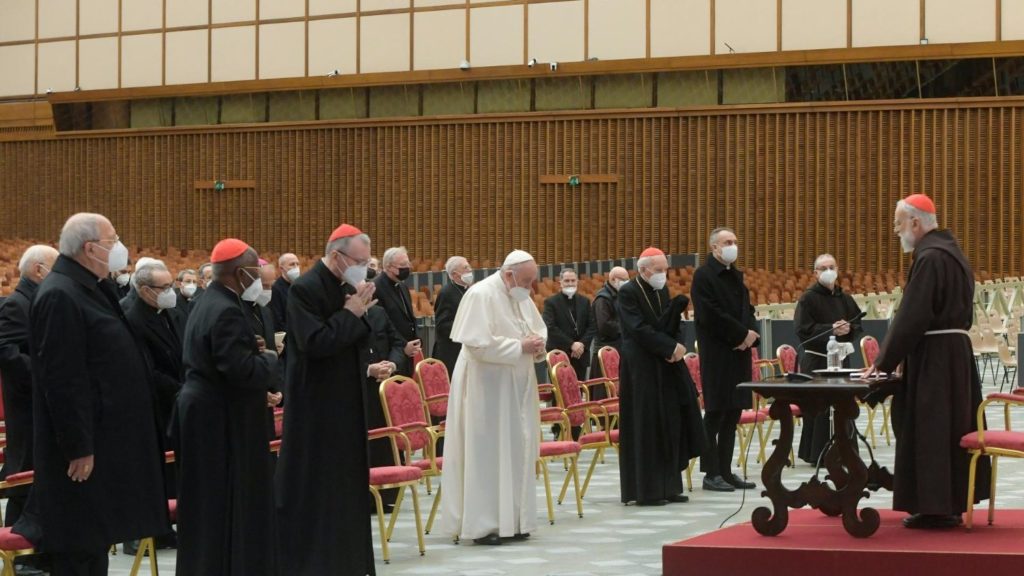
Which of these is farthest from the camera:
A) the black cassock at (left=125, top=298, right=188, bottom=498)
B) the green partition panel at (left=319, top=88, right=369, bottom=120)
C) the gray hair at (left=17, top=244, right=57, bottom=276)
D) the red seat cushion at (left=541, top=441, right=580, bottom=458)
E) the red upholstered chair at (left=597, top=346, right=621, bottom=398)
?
the green partition panel at (left=319, top=88, right=369, bottom=120)

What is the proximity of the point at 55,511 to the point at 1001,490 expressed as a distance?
20.2 ft

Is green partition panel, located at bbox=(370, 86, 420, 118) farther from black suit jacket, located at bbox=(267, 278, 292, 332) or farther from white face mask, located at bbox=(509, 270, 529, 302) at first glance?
white face mask, located at bbox=(509, 270, 529, 302)

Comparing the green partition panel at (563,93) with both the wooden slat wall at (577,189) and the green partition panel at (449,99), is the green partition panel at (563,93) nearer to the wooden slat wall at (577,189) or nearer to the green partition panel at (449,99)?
the wooden slat wall at (577,189)

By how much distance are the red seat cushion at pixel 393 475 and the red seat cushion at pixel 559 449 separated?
1.29 m

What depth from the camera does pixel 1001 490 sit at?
8.95 meters

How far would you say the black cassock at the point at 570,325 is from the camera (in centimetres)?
1270

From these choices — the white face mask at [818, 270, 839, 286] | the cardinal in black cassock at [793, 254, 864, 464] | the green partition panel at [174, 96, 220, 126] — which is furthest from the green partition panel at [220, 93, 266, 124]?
the white face mask at [818, 270, 839, 286]

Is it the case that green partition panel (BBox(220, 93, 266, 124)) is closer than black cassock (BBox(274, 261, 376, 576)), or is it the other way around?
black cassock (BBox(274, 261, 376, 576))

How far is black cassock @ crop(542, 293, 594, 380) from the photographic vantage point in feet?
41.7

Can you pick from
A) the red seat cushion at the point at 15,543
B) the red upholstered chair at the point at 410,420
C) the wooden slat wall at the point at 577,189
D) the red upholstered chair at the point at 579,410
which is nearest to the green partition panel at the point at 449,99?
the wooden slat wall at the point at 577,189

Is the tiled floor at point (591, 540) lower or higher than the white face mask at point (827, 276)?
lower

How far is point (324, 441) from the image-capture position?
236 inches

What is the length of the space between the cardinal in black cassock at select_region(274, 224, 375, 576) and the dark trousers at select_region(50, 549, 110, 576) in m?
1.06

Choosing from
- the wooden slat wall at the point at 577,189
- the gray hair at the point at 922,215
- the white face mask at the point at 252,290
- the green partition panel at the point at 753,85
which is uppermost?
the green partition panel at the point at 753,85
